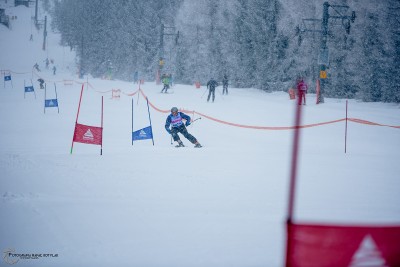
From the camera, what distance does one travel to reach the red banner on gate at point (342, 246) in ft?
6.29

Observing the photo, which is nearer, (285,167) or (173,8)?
(285,167)

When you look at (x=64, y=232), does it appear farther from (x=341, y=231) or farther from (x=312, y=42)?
(x=312, y=42)

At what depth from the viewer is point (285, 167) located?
8312mm

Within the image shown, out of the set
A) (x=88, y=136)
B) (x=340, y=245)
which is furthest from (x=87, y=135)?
(x=340, y=245)

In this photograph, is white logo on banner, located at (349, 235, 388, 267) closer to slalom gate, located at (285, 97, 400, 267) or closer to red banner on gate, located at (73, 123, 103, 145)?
slalom gate, located at (285, 97, 400, 267)

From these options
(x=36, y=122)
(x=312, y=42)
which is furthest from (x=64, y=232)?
(x=312, y=42)

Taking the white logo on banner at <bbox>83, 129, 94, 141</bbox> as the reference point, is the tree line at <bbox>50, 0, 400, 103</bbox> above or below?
above

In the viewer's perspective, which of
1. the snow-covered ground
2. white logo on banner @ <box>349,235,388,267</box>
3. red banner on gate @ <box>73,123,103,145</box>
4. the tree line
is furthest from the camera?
the tree line

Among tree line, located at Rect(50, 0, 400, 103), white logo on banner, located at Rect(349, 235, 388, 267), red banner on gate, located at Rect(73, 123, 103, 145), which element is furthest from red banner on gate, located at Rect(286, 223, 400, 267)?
tree line, located at Rect(50, 0, 400, 103)

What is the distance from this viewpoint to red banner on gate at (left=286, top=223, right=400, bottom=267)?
6.29 ft

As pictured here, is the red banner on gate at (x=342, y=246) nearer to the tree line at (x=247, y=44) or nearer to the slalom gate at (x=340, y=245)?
the slalom gate at (x=340, y=245)

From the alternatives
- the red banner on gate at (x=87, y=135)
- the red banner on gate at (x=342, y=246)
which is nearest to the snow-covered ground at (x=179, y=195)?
the red banner on gate at (x=87, y=135)

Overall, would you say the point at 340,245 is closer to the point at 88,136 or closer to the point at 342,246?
the point at 342,246

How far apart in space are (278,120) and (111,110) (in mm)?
10581
